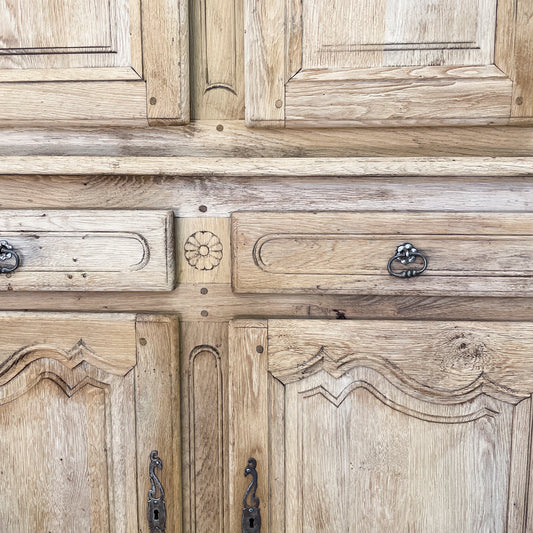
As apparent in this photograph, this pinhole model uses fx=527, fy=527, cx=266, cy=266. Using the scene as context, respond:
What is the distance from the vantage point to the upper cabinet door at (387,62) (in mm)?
604

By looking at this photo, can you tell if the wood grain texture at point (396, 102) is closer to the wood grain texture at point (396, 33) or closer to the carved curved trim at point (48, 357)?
the wood grain texture at point (396, 33)

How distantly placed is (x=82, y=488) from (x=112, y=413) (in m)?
0.11

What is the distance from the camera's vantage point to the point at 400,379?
64cm

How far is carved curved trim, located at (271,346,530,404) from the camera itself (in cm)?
64

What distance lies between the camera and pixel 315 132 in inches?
25.0

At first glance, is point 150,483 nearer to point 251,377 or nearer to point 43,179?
point 251,377

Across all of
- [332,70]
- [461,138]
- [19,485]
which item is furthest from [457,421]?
[19,485]

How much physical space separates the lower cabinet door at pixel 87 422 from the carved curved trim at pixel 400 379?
0.55 ft

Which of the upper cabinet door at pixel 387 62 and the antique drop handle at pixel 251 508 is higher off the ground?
the upper cabinet door at pixel 387 62

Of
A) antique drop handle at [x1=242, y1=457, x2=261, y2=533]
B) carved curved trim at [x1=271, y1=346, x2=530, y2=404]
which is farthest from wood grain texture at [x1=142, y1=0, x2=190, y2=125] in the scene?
antique drop handle at [x1=242, y1=457, x2=261, y2=533]

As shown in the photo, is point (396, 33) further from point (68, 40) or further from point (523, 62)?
point (68, 40)

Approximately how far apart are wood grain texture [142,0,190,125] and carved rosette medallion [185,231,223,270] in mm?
138

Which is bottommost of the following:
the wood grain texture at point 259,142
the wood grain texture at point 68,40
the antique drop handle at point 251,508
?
the antique drop handle at point 251,508

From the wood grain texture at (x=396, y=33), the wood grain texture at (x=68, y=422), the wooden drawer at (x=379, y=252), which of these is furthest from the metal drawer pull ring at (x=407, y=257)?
the wood grain texture at (x=68, y=422)
